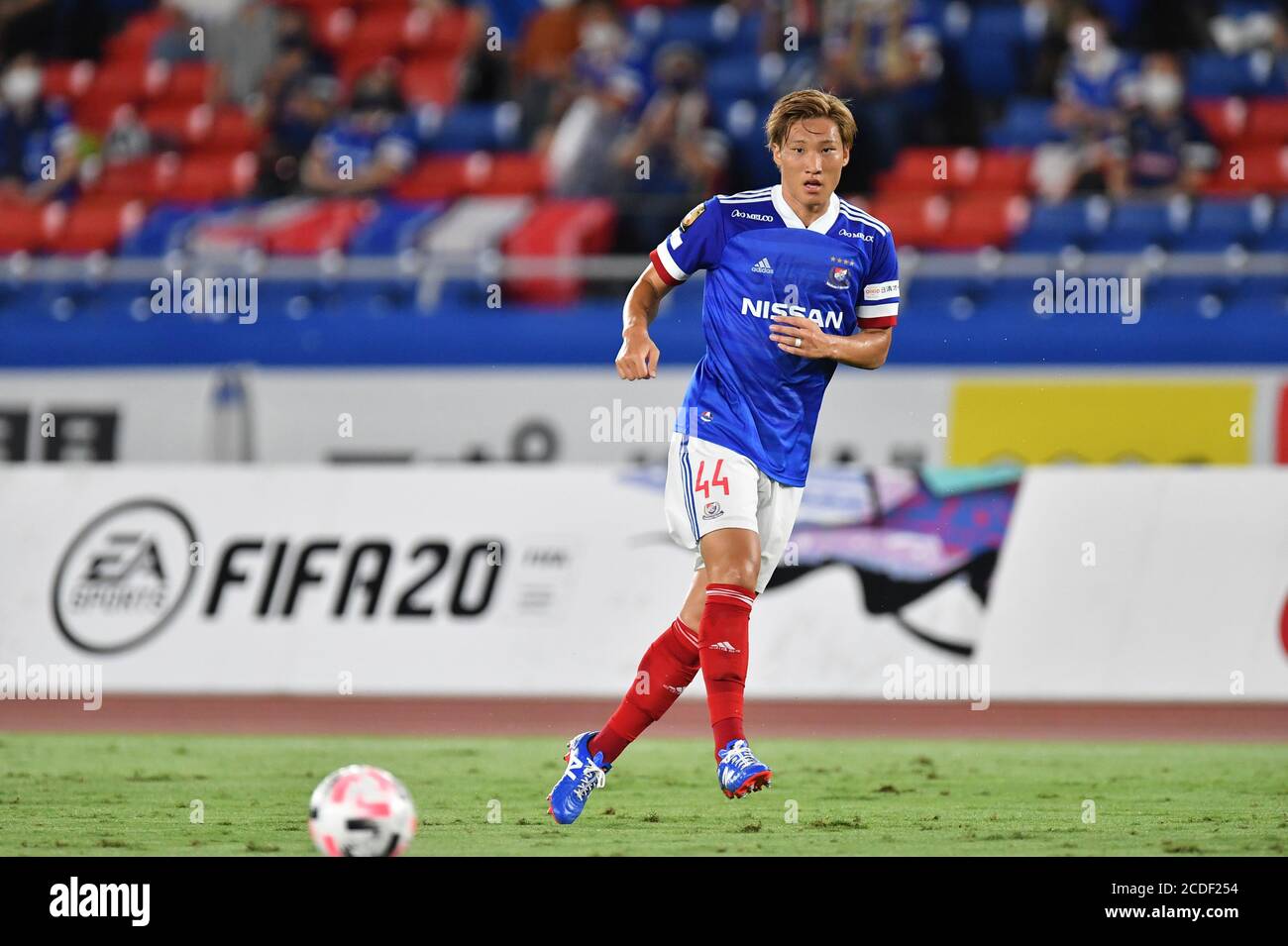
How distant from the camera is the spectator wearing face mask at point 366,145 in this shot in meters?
18.0

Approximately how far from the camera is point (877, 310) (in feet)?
24.6

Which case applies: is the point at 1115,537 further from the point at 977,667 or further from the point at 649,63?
the point at 649,63

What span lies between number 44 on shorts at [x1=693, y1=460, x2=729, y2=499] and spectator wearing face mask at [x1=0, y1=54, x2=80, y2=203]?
13771 mm

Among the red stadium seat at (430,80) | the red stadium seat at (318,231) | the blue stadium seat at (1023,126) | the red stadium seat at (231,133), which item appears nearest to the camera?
the red stadium seat at (318,231)

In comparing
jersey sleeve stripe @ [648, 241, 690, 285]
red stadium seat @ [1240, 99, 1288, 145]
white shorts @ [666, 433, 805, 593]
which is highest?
red stadium seat @ [1240, 99, 1288, 145]

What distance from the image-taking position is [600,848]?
6.70m

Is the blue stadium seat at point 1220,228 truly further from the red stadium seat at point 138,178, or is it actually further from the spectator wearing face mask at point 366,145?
the red stadium seat at point 138,178

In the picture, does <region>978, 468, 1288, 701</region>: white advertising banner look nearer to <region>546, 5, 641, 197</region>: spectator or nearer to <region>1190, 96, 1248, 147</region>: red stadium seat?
<region>1190, 96, 1248, 147</region>: red stadium seat

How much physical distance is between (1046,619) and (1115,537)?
71 centimetres

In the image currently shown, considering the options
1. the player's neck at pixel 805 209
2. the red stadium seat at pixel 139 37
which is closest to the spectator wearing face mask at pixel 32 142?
the red stadium seat at pixel 139 37

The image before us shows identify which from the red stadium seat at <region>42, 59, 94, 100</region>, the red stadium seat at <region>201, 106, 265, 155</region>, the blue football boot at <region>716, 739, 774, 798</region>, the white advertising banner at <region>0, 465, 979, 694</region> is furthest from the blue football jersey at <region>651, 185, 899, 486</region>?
→ the red stadium seat at <region>42, 59, 94, 100</region>

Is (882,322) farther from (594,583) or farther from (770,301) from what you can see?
(594,583)

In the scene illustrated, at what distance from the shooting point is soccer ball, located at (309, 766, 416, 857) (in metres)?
6.26

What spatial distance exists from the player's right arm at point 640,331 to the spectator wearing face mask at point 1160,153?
9436mm
